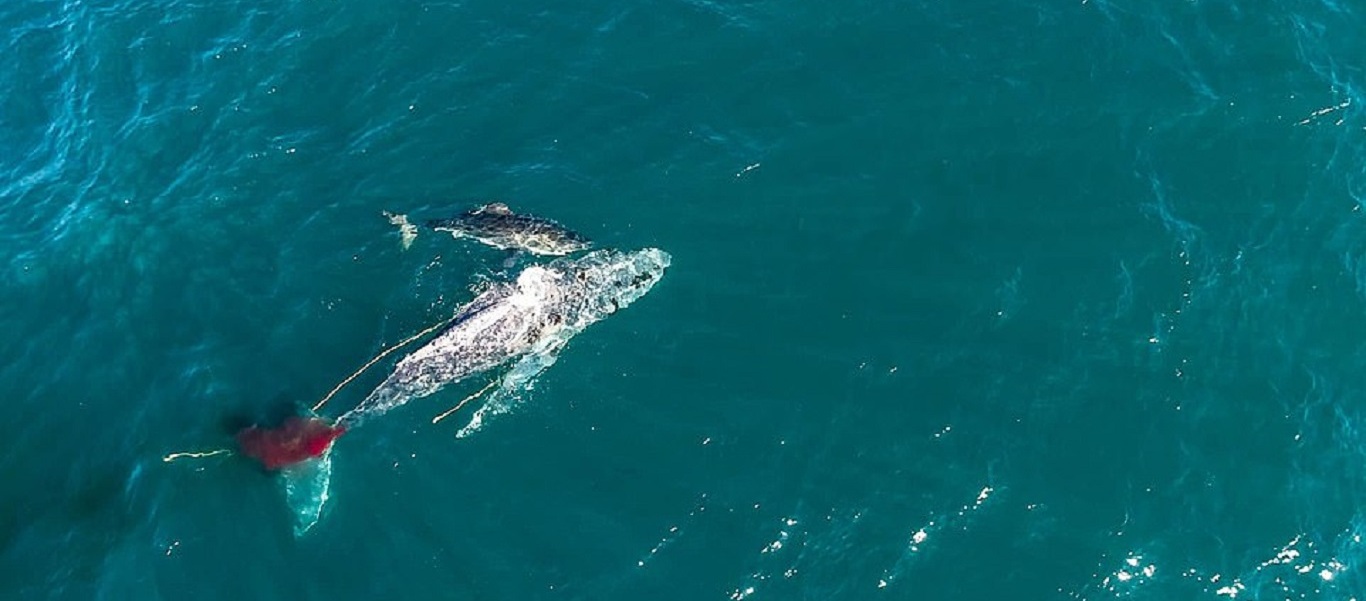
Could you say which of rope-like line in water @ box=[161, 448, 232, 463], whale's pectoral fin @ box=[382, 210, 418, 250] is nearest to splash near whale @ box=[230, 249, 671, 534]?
rope-like line in water @ box=[161, 448, 232, 463]

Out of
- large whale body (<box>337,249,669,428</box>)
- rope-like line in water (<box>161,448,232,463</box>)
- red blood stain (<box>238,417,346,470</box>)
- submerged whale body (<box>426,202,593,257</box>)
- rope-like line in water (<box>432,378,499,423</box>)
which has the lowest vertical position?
rope-like line in water (<box>161,448,232,463</box>)

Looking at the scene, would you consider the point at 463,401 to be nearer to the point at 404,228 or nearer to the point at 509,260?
the point at 509,260

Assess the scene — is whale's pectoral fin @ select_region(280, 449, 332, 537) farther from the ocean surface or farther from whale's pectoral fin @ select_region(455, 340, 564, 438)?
whale's pectoral fin @ select_region(455, 340, 564, 438)

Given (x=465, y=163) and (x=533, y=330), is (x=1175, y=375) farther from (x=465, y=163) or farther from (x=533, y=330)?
(x=465, y=163)

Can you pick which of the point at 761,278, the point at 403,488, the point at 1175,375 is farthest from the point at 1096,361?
the point at 403,488

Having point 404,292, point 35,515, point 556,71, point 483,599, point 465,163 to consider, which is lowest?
point 35,515

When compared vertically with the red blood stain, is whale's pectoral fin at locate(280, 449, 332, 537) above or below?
below

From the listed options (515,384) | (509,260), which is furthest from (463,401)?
(509,260)
